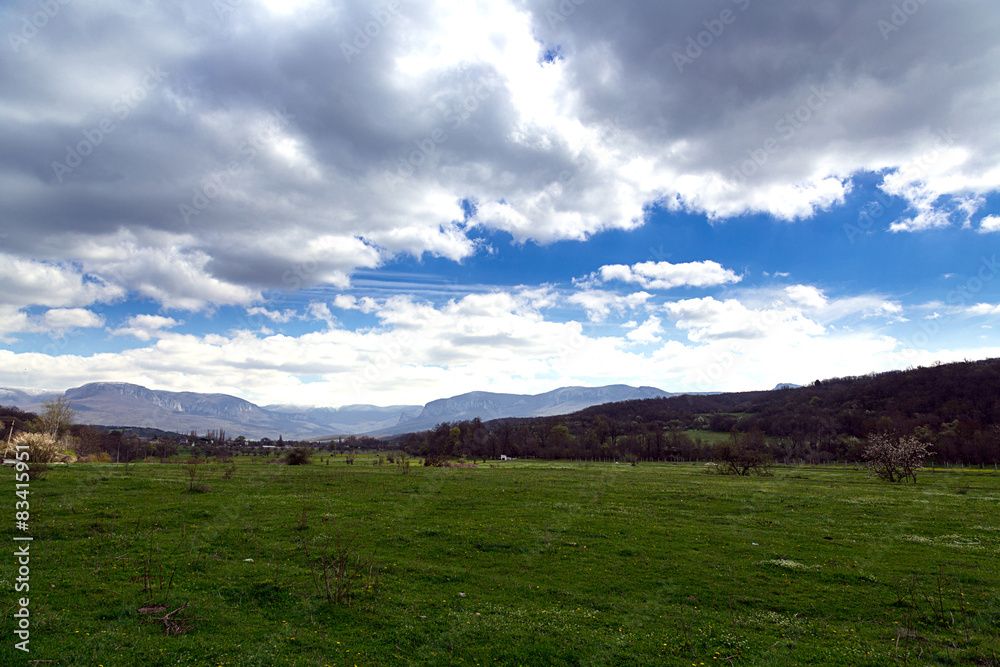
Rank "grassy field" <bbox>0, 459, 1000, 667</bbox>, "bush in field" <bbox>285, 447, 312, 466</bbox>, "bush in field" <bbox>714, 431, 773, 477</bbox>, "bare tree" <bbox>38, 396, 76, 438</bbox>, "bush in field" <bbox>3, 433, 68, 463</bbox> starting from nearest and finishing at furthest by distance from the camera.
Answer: "grassy field" <bbox>0, 459, 1000, 667</bbox> < "bush in field" <bbox>3, 433, 68, 463</bbox> < "bare tree" <bbox>38, 396, 76, 438</bbox> < "bush in field" <bbox>714, 431, 773, 477</bbox> < "bush in field" <bbox>285, 447, 312, 466</bbox>

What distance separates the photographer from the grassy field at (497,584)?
11.4 m

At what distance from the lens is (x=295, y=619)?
1287cm

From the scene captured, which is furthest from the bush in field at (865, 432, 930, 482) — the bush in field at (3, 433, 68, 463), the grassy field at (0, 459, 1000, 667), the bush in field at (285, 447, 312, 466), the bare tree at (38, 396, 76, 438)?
the bare tree at (38, 396, 76, 438)

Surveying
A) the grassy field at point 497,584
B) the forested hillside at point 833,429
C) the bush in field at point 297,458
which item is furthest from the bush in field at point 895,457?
the bush in field at point 297,458

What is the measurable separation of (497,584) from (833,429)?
166805 mm

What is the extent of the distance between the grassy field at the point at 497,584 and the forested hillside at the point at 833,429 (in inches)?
3371

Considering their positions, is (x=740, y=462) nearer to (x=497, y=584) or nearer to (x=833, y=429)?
(x=497, y=584)

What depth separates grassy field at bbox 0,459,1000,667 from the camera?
37.5 ft

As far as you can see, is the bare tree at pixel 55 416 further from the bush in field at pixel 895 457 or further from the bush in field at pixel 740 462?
the bush in field at pixel 895 457

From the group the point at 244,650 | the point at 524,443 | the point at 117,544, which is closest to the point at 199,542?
the point at 117,544

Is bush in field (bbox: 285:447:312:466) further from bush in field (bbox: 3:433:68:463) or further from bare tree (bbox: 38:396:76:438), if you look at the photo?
bush in field (bbox: 3:433:68:463)

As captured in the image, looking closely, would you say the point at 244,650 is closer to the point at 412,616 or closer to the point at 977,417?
the point at 412,616

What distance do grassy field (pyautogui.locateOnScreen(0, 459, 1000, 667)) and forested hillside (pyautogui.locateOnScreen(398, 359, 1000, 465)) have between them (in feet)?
281

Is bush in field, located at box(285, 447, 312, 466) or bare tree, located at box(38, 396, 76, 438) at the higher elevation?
bare tree, located at box(38, 396, 76, 438)
